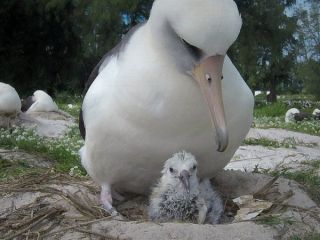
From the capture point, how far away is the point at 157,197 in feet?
9.70

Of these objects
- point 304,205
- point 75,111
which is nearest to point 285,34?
point 75,111

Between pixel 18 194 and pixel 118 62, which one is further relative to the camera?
pixel 18 194

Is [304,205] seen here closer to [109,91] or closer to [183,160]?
[183,160]

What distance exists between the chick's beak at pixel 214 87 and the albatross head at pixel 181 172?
10.5 inches

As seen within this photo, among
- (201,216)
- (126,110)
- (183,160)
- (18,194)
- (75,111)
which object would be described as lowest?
(75,111)

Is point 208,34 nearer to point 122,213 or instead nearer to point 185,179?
point 185,179

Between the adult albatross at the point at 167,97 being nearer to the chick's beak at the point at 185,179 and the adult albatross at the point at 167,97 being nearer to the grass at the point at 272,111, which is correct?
the chick's beak at the point at 185,179

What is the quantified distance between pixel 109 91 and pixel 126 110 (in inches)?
6.4

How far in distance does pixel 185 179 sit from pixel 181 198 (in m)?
0.12

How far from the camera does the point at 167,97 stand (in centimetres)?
268

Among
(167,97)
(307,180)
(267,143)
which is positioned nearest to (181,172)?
(167,97)

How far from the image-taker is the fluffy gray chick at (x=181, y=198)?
9.24 ft

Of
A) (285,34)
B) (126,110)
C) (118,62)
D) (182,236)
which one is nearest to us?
(182,236)

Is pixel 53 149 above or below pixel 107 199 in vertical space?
below
